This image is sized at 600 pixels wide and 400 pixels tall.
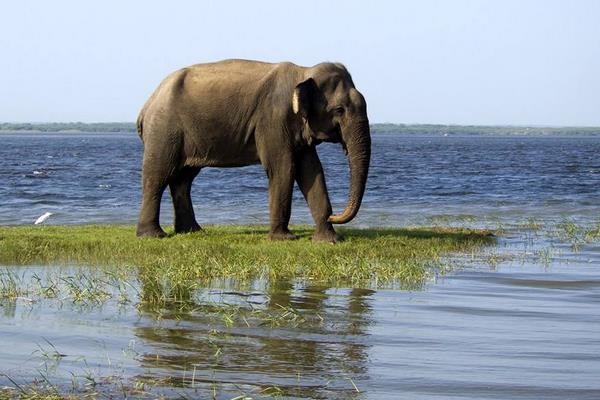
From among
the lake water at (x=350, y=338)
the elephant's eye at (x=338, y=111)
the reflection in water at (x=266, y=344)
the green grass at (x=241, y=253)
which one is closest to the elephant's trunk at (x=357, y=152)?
the elephant's eye at (x=338, y=111)

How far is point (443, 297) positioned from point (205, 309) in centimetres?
295

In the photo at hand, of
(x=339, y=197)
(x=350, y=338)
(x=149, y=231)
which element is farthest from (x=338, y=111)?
(x=339, y=197)

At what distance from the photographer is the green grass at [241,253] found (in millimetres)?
14719

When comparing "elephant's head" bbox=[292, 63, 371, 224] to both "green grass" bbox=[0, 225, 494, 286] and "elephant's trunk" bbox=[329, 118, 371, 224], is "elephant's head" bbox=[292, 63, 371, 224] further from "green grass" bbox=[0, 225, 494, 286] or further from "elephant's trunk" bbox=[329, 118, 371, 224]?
"green grass" bbox=[0, 225, 494, 286]

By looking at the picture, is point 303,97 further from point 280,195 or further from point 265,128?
point 280,195

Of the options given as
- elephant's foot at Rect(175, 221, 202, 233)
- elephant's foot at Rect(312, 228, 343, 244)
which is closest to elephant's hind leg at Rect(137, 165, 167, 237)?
elephant's foot at Rect(175, 221, 202, 233)

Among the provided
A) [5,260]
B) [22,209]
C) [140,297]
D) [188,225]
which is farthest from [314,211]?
[22,209]

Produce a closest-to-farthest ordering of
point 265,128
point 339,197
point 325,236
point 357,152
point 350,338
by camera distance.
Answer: point 350,338 → point 357,152 → point 325,236 → point 265,128 → point 339,197

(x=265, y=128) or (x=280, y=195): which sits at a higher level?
(x=265, y=128)

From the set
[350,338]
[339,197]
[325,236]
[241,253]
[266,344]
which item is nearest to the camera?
[266,344]

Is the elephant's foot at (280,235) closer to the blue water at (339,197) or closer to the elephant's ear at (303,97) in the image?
the elephant's ear at (303,97)

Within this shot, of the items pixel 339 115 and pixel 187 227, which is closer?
pixel 339 115

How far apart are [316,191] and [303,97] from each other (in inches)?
→ 60.4

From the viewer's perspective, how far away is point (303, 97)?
56.3 ft
